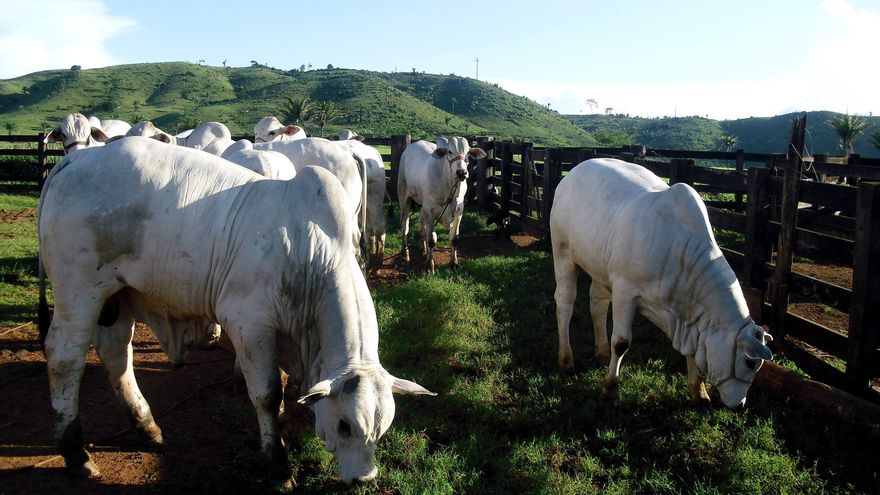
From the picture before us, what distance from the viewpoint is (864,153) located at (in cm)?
7456

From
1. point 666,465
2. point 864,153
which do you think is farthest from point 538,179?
point 864,153

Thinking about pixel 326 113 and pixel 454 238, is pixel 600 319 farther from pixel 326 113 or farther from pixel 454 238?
pixel 326 113

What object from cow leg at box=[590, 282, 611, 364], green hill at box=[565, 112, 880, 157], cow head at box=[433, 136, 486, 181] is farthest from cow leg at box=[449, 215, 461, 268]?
green hill at box=[565, 112, 880, 157]

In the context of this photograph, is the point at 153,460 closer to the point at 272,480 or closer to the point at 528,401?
the point at 272,480

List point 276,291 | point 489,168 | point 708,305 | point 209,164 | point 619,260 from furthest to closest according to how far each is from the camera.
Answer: point 489,168
point 619,260
point 708,305
point 209,164
point 276,291

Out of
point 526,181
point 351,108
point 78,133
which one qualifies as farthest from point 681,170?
point 351,108

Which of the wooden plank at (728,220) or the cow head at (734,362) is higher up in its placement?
the wooden plank at (728,220)

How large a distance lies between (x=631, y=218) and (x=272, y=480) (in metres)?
3.53

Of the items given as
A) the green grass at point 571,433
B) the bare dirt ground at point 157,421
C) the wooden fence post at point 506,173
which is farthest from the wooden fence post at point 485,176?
the bare dirt ground at point 157,421

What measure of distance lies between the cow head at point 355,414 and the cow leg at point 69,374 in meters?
1.71

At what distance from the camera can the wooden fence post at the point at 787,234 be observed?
245 inches

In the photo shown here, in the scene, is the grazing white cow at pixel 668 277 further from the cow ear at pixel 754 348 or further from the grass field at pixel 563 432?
the grass field at pixel 563 432

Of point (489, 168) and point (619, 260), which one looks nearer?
point (619, 260)

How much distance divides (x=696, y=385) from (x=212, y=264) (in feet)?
13.2
